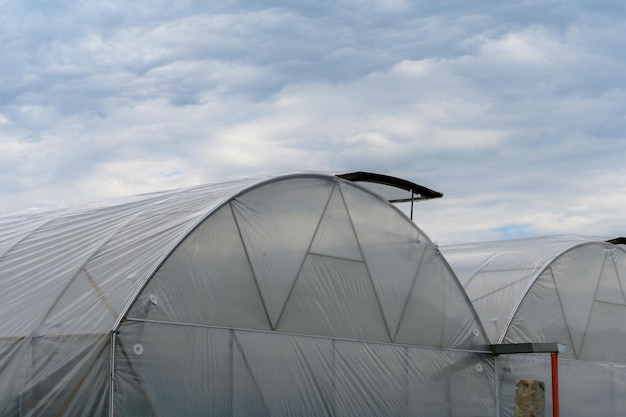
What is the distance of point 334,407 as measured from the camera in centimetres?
1822

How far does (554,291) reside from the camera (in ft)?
83.0

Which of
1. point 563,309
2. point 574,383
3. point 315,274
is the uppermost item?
point 315,274

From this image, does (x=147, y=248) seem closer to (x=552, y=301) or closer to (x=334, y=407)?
(x=334, y=407)

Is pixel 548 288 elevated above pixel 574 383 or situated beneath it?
elevated above

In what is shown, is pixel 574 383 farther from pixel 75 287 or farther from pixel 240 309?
pixel 75 287

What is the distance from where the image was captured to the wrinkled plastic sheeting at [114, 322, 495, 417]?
1495 centimetres

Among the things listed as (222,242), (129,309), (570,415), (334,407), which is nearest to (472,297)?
(570,415)

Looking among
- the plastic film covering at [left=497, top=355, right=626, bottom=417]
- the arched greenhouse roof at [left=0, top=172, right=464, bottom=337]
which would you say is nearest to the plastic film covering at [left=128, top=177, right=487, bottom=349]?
the arched greenhouse roof at [left=0, top=172, right=464, bottom=337]

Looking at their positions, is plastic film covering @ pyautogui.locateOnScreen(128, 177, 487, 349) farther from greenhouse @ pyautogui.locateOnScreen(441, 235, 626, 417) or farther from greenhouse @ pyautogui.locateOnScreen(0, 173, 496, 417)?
greenhouse @ pyautogui.locateOnScreen(441, 235, 626, 417)

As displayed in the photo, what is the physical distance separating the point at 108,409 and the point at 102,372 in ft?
2.00

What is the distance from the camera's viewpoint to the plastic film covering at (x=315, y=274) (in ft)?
53.8

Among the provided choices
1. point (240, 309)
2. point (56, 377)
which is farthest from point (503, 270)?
point (56, 377)

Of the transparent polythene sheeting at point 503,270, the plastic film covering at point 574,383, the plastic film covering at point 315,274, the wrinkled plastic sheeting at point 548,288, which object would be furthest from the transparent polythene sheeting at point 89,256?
the wrinkled plastic sheeting at point 548,288

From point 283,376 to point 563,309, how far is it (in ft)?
36.7
